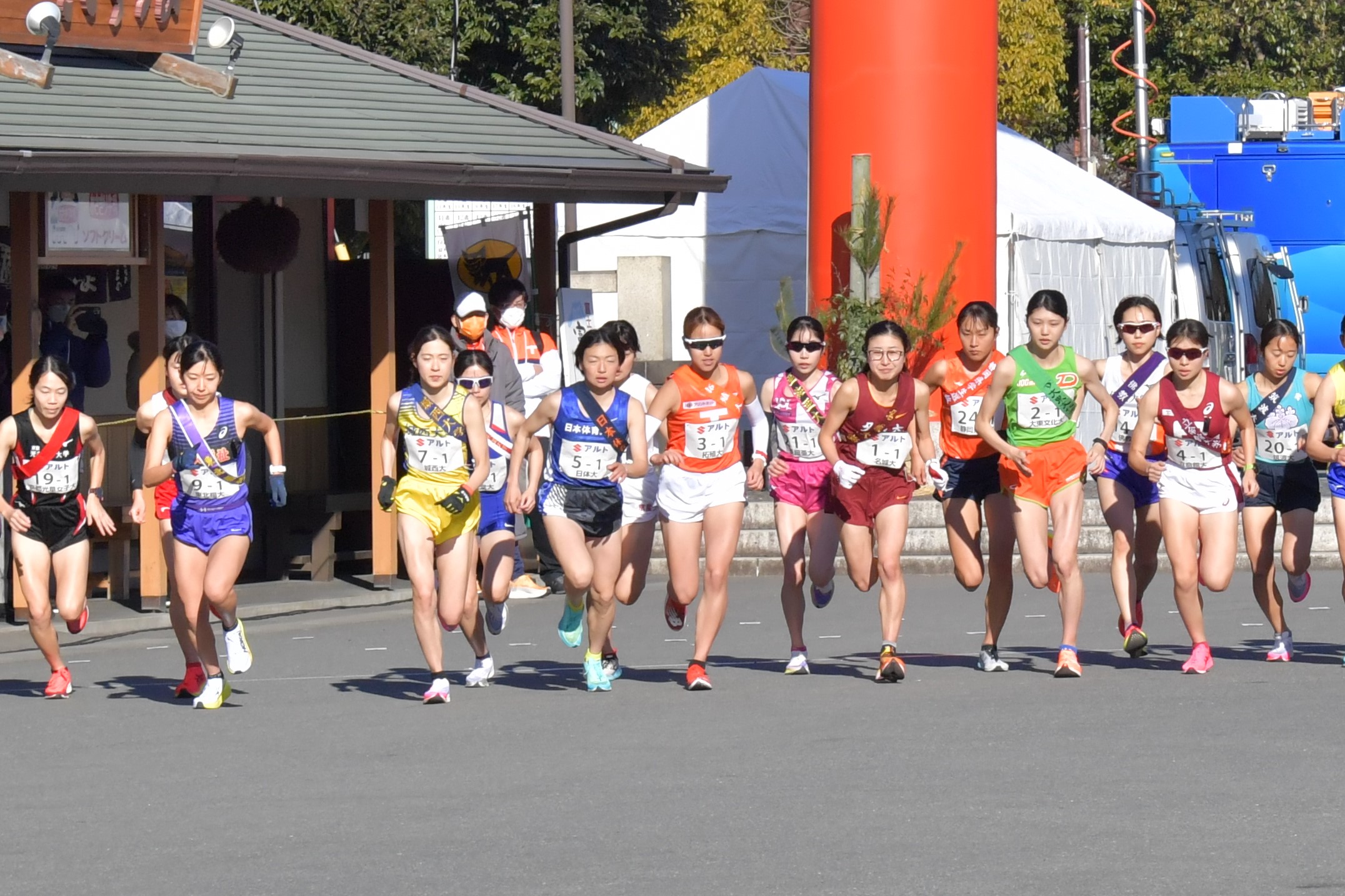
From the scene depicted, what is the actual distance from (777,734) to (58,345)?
6.57 metres

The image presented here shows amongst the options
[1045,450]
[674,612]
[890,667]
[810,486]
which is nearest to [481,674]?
[674,612]

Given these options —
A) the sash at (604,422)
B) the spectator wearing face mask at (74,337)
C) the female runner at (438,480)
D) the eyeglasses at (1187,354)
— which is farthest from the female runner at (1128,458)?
the spectator wearing face mask at (74,337)

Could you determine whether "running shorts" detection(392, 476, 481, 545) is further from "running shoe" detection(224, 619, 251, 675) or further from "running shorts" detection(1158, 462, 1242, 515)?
"running shorts" detection(1158, 462, 1242, 515)

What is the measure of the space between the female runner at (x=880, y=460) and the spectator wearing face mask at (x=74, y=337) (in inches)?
216

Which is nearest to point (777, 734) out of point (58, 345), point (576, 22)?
point (58, 345)

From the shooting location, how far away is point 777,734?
9016mm

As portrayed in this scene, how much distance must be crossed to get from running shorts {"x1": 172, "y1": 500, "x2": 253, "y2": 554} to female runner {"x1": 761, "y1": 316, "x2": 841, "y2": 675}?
2.60 metres

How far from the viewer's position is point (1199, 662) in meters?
10.7

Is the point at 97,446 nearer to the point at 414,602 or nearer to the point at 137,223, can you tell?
the point at 414,602

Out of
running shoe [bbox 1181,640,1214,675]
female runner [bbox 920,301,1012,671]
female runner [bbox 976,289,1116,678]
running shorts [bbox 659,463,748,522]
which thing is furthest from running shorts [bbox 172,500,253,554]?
running shoe [bbox 1181,640,1214,675]

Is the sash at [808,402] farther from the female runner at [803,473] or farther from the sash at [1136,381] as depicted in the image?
the sash at [1136,381]

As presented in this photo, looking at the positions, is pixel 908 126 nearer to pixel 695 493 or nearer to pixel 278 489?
pixel 695 493

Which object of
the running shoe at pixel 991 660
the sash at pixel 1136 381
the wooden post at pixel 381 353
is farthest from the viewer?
the wooden post at pixel 381 353

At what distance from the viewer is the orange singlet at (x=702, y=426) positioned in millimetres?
10383
